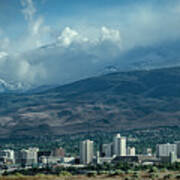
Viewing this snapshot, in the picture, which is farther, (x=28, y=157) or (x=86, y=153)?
(x=28, y=157)

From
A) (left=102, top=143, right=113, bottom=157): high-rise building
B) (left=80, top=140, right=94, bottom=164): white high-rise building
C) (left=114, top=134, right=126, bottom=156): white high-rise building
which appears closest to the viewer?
(left=80, top=140, right=94, bottom=164): white high-rise building

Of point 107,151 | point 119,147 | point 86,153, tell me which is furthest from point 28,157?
point 119,147

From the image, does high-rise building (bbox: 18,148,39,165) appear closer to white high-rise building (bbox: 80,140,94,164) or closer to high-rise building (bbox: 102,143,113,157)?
white high-rise building (bbox: 80,140,94,164)

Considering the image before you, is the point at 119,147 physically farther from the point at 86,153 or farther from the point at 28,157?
the point at 28,157

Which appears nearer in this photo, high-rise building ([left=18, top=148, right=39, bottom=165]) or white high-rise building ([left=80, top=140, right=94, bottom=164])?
white high-rise building ([left=80, top=140, right=94, bottom=164])

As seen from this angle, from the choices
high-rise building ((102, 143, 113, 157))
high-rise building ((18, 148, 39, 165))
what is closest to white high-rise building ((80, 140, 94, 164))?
high-rise building ((18, 148, 39, 165))

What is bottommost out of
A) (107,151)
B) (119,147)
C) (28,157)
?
(28,157)

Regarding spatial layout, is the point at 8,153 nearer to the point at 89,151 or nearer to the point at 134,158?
the point at 89,151

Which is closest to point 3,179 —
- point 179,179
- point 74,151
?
point 179,179

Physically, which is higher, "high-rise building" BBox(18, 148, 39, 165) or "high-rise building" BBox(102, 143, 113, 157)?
→ "high-rise building" BBox(102, 143, 113, 157)

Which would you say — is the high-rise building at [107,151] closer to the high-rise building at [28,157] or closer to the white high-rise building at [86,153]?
the white high-rise building at [86,153]

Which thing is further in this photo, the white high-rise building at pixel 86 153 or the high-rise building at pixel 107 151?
the high-rise building at pixel 107 151

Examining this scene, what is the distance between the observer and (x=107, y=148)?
15750 cm

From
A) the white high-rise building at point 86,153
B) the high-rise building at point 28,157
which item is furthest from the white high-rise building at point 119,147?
the high-rise building at point 28,157
